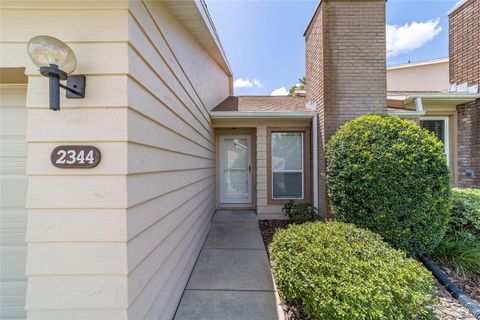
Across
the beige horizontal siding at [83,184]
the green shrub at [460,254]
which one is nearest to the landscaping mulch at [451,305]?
the green shrub at [460,254]

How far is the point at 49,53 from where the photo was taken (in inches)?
46.0

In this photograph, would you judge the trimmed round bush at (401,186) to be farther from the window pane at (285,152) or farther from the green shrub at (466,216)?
the window pane at (285,152)

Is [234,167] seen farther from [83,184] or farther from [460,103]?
[460,103]

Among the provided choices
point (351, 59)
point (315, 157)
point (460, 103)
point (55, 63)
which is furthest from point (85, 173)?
point (460, 103)

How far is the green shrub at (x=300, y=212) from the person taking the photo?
15.0 feet

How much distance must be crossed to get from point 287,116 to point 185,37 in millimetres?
2967

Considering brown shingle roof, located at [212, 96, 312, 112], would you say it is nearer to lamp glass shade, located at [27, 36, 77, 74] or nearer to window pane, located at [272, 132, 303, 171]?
window pane, located at [272, 132, 303, 171]

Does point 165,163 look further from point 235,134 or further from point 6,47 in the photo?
point 235,134

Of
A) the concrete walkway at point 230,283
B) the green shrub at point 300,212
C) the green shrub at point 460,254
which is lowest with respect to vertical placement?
the concrete walkway at point 230,283

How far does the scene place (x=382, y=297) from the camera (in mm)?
1744

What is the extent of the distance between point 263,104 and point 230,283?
4716mm

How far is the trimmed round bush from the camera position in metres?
3.03

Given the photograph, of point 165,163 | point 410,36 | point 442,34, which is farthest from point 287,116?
point 410,36

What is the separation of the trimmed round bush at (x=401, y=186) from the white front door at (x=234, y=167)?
3.13 metres
